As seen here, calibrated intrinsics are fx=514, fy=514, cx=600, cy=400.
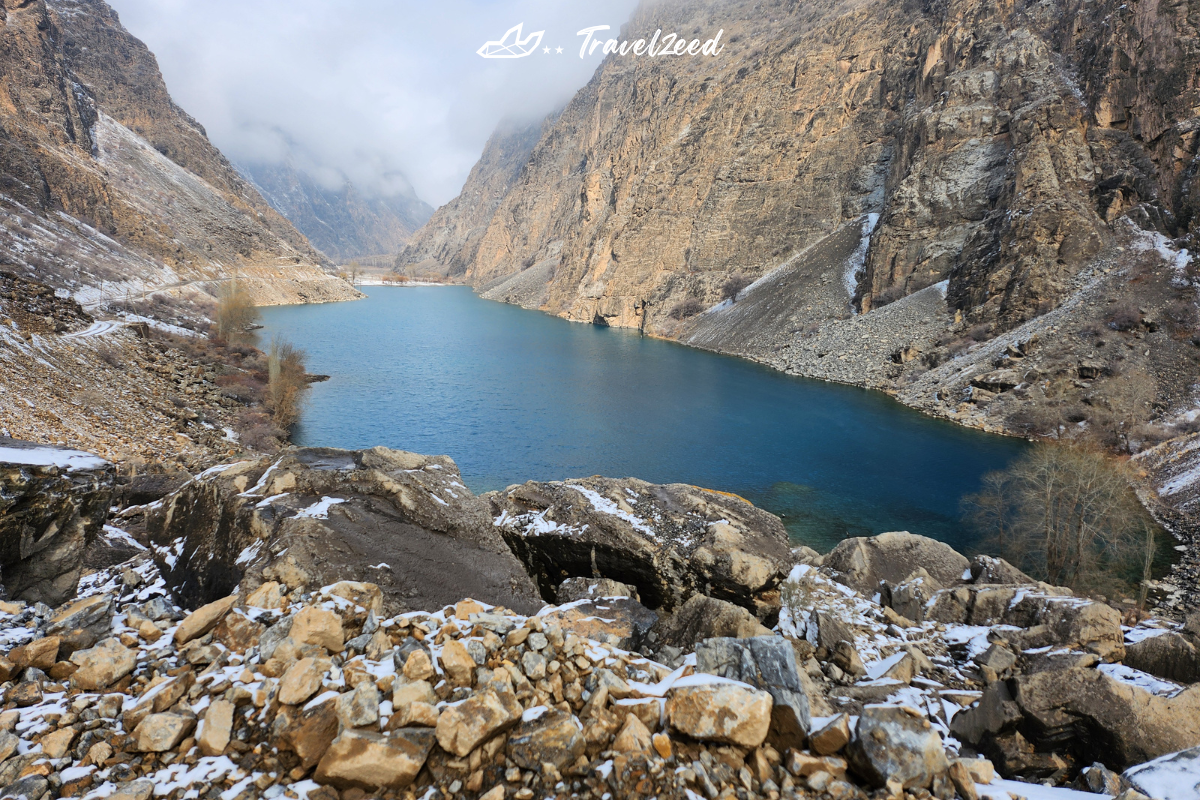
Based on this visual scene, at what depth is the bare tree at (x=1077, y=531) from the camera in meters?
14.9

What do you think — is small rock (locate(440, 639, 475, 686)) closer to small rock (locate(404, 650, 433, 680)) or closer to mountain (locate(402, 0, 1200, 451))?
small rock (locate(404, 650, 433, 680))

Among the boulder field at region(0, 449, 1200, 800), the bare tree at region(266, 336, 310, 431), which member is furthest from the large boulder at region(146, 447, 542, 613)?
the bare tree at region(266, 336, 310, 431)

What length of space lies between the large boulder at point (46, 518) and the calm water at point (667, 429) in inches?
606

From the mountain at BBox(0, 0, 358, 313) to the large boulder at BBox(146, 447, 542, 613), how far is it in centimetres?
4630

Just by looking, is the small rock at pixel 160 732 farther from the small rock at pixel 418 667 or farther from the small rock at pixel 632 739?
the small rock at pixel 632 739

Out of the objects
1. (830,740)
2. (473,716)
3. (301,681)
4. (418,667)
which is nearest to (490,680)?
(473,716)

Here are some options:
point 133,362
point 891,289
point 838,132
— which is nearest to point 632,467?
point 133,362

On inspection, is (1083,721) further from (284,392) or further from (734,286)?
(734,286)

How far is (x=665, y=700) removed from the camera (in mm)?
3924

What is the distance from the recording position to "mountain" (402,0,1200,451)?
32.3 m

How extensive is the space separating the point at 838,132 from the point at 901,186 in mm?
20941

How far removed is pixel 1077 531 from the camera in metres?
15.7

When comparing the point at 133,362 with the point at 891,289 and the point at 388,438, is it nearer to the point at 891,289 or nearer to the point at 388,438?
the point at 388,438

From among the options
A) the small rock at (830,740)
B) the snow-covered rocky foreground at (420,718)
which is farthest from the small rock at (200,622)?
the small rock at (830,740)
